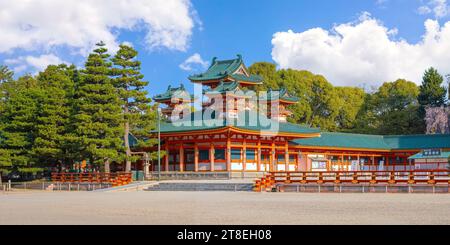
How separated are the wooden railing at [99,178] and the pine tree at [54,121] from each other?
1.87 metres

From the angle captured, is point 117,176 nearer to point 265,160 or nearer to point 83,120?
point 83,120

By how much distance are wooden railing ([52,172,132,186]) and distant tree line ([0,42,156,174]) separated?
1.46m

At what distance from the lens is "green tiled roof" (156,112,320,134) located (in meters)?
44.0

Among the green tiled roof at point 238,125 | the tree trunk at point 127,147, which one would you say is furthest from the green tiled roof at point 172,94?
the tree trunk at point 127,147

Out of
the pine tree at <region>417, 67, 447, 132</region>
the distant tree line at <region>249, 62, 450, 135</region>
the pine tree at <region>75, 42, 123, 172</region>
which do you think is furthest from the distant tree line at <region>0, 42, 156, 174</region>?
the pine tree at <region>417, 67, 447, 132</region>

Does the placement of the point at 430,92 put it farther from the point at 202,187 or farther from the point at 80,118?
the point at 80,118

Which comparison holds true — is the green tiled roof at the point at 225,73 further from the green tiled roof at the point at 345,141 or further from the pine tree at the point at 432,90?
the pine tree at the point at 432,90

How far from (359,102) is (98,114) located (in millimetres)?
49731

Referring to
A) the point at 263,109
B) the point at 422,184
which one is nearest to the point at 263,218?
the point at 422,184

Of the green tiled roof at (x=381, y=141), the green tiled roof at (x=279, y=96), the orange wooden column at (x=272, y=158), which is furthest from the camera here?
the green tiled roof at (x=279, y=96)

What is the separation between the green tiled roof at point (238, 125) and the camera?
44.0m

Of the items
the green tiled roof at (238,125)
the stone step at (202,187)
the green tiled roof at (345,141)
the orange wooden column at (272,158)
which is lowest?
the stone step at (202,187)

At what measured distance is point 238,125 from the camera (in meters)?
44.0

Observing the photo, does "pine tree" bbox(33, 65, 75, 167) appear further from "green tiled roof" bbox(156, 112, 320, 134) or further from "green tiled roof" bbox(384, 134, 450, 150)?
"green tiled roof" bbox(384, 134, 450, 150)
